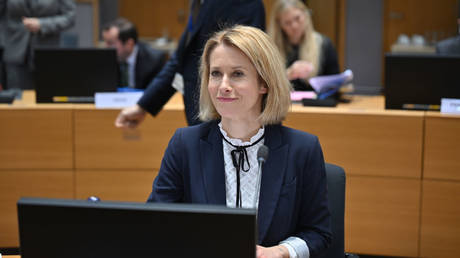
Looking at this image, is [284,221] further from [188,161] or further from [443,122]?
[443,122]

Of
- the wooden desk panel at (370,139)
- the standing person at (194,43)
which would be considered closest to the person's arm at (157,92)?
the standing person at (194,43)

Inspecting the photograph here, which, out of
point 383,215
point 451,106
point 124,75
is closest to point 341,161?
point 383,215

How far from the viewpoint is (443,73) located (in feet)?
10.6

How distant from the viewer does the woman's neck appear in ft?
6.03

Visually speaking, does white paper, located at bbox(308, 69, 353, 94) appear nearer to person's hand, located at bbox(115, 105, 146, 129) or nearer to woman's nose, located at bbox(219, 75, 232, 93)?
person's hand, located at bbox(115, 105, 146, 129)

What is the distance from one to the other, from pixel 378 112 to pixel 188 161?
5.73ft

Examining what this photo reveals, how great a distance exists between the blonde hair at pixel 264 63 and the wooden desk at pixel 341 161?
4.34 ft

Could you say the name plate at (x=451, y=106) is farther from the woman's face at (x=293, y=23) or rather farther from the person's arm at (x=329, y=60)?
the woman's face at (x=293, y=23)

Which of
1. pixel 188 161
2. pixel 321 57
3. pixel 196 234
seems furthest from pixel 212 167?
pixel 321 57

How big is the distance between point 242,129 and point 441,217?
1809 millimetres

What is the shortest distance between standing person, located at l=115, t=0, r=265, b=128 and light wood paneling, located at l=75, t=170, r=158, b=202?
78 centimetres

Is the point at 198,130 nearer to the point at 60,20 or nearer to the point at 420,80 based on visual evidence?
the point at 420,80

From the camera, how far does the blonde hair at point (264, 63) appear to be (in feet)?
5.74

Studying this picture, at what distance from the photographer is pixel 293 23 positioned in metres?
4.45
